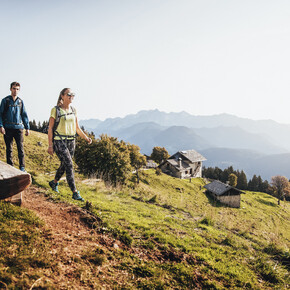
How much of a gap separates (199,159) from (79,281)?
74.0m

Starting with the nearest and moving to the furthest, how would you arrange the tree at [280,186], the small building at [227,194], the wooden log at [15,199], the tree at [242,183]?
the wooden log at [15,199]
the small building at [227,194]
the tree at [280,186]
the tree at [242,183]

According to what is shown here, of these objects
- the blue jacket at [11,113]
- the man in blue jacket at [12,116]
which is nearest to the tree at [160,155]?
the man in blue jacket at [12,116]

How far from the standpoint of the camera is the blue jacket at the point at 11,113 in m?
6.23

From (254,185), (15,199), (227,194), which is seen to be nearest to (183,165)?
(227,194)

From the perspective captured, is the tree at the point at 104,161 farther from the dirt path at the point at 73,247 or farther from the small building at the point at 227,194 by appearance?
the small building at the point at 227,194

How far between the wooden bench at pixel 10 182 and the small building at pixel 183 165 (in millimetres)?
60556

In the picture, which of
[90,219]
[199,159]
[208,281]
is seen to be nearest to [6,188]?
[90,219]

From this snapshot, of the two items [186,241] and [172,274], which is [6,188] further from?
[186,241]

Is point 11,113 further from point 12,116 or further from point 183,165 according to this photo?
point 183,165

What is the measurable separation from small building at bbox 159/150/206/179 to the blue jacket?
58.9 meters

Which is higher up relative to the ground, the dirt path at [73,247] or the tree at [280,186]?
the dirt path at [73,247]

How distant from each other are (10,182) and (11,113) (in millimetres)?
3630

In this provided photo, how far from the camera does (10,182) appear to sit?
3895mm

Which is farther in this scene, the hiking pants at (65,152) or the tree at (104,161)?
the tree at (104,161)
